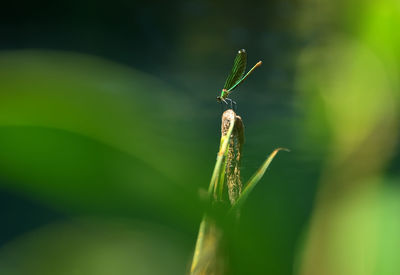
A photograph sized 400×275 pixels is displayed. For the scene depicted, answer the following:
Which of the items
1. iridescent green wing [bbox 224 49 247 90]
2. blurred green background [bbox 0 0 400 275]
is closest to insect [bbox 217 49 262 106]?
iridescent green wing [bbox 224 49 247 90]

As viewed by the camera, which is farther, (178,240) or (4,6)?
(4,6)

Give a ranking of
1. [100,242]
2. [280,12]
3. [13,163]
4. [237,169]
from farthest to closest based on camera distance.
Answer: [280,12]
[237,169]
[100,242]
[13,163]

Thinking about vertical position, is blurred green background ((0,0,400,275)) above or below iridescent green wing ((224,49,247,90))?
below

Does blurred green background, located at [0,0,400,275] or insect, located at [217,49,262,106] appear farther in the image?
insect, located at [217,49,262,106]

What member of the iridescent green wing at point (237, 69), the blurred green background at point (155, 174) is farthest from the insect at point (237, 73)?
the blurred green background at point (155, 174)

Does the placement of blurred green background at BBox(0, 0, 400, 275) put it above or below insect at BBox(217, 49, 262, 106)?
below

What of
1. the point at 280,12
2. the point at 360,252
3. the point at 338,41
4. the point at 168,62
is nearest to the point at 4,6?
the point at 168,62

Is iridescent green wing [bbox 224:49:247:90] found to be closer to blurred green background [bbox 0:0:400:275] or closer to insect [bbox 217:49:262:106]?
insect [bbox 217:49:262:106]

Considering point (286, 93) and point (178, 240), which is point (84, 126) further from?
point (286, 93)
